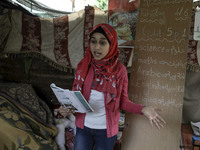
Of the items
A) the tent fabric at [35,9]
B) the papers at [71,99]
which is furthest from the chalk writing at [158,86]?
the tent fabric at [35,9]

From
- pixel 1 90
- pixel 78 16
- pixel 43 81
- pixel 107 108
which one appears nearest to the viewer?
pixel 107 108

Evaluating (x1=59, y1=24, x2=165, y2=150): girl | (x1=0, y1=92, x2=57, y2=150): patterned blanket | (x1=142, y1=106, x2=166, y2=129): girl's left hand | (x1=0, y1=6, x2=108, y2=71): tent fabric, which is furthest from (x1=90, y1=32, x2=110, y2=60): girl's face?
(x1=0, y1=6, x2=108, y2=71): tent fabric

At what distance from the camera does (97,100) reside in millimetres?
1152

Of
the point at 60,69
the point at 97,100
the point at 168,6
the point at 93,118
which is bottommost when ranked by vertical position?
the point at 93,118

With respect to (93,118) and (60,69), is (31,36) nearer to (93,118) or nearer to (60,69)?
(60,69)

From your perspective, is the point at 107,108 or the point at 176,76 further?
the point at 176,76

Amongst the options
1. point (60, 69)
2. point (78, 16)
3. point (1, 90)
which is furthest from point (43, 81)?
point (78, 16)

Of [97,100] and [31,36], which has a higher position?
[31,36]

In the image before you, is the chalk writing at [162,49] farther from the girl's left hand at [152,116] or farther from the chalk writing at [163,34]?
the girl's left hand at [152,116]

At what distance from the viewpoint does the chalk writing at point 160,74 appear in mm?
1430

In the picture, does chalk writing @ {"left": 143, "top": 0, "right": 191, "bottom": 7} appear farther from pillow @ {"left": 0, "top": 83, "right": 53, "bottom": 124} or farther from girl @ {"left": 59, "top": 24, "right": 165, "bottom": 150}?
pillow @ {"left": 0, "top": 83, "right": 53, "bottom": 124}

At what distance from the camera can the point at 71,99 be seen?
3.35ft

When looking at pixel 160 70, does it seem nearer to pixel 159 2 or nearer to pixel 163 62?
pixel 163 62

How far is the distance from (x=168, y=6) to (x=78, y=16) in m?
1.20
